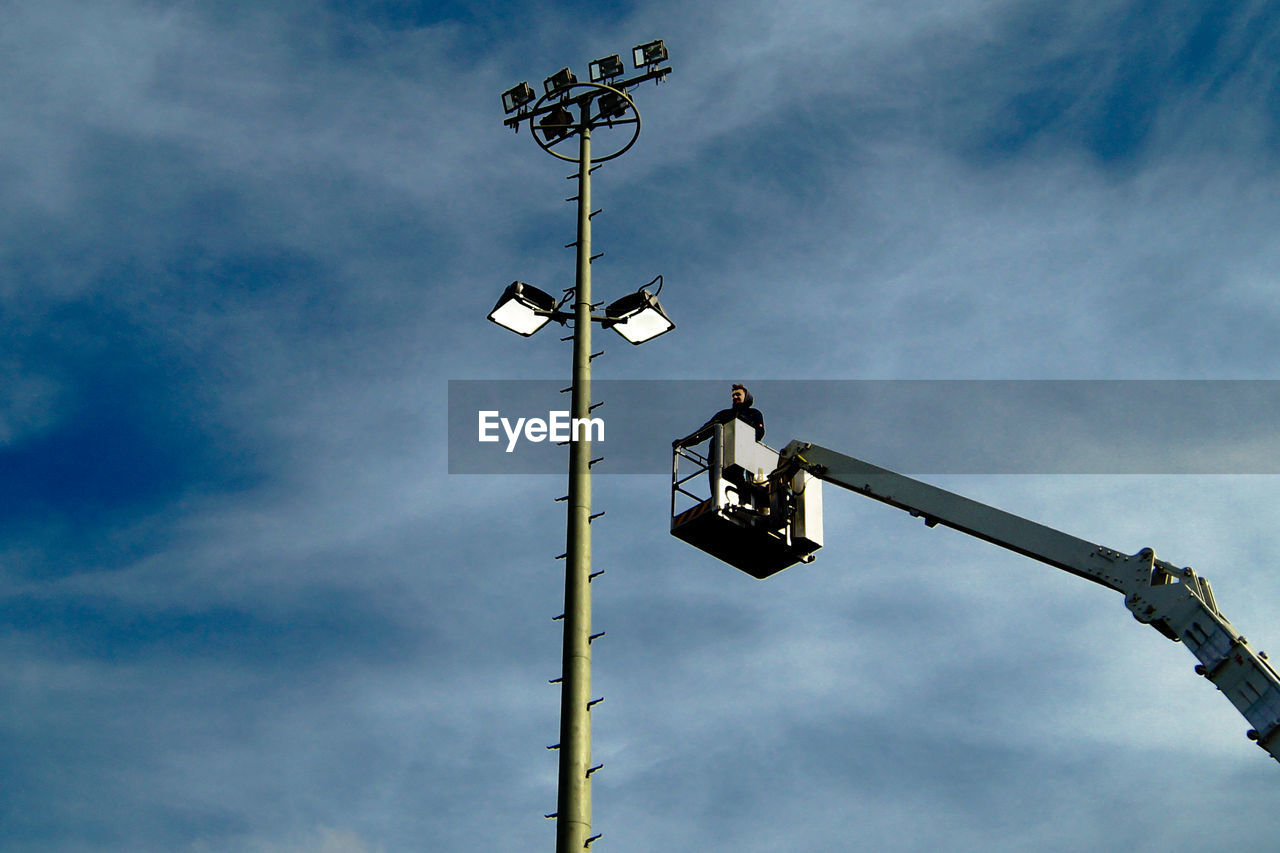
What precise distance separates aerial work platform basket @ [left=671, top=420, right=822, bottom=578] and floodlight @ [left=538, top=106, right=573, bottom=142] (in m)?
5.39

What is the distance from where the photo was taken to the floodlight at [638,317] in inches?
492

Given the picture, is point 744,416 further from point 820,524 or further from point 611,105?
point 611,105

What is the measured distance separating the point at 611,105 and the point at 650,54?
138 centimetres

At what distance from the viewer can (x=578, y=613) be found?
1034 cm

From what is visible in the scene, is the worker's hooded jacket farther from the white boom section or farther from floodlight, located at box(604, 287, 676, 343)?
floodlight, located at box(604, 287, 676, 343)

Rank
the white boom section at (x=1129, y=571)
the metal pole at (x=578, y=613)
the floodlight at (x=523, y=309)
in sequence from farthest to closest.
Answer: the white boom section at (x=1129, y=571), the floodlight at (x=523, y=309), the metal pole at (x=578, y=613)

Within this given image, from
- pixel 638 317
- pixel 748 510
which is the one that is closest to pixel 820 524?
pixel 748 510

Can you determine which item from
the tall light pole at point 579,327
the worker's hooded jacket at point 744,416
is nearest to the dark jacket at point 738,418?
the worker's hooded jacket at point 744,416

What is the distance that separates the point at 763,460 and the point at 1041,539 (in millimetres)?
4218

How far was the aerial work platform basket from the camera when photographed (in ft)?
56.0

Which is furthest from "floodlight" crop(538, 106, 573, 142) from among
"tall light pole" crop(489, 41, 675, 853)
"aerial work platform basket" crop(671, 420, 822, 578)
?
"aerial work platform basket" crop(671, 420, 822, 578)

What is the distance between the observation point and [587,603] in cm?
1045

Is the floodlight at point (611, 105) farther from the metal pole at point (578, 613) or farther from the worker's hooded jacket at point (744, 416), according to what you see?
the worker's hooded jacket at point (744, 416)

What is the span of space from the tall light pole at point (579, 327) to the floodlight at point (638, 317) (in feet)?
0.04
